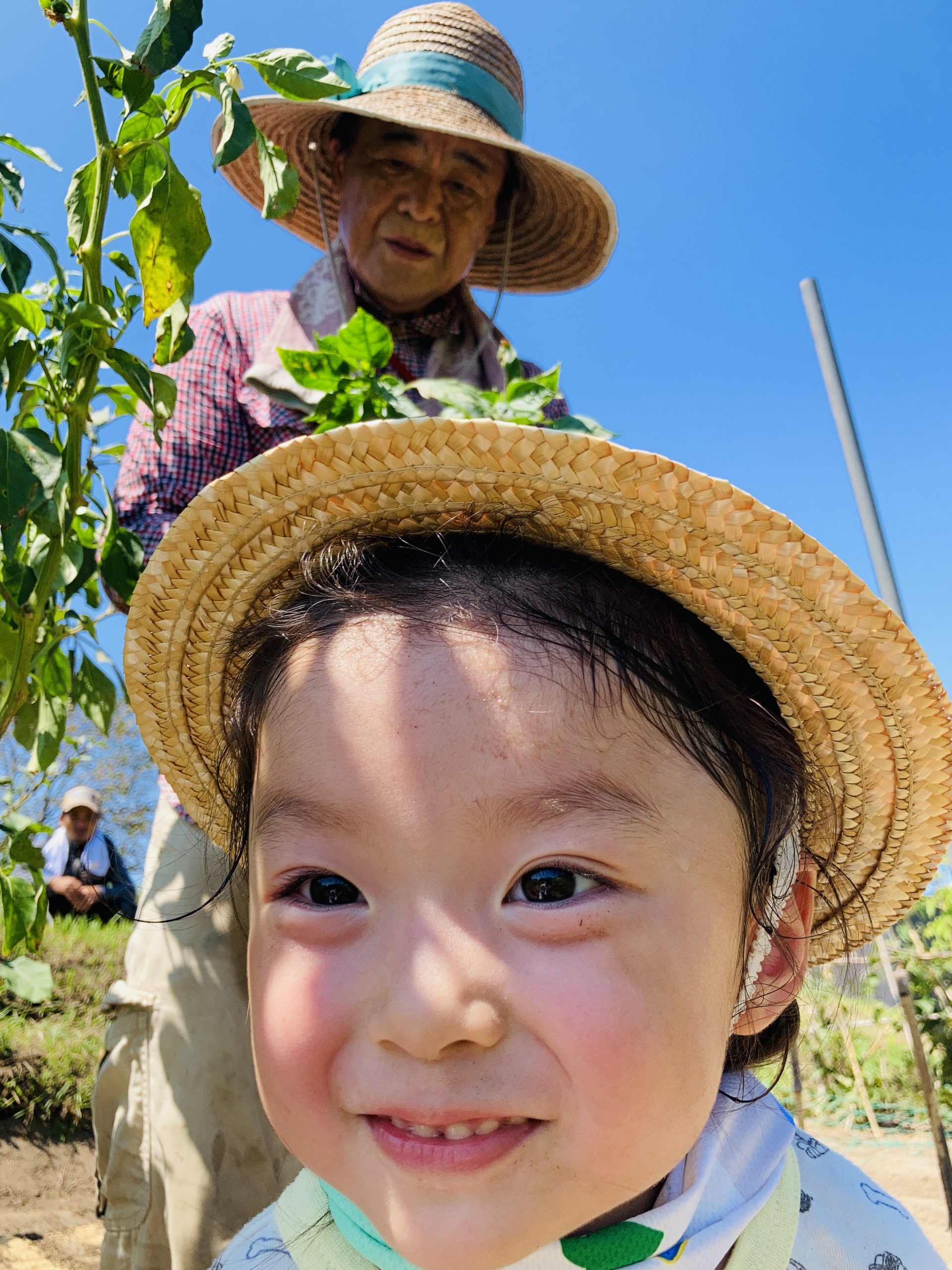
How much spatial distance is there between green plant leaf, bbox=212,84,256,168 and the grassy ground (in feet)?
10.4

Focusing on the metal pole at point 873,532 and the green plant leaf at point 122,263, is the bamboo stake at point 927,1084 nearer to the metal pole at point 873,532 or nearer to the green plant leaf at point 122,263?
the metal pole at point 873,532

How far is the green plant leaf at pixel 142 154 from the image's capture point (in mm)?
1303

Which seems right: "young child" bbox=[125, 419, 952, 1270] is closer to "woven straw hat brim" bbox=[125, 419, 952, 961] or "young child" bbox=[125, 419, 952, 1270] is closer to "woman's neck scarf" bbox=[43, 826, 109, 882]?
"woven straw hat brim" bbox=[125, 419, 952, 961]

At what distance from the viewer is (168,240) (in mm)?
1342

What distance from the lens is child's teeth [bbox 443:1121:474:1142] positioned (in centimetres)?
87

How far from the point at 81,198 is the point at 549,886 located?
104cm

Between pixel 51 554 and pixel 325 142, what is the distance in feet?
4.95

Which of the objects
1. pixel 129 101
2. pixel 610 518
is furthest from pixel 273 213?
pixel 610 518

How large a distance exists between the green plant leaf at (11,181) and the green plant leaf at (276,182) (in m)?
0.33

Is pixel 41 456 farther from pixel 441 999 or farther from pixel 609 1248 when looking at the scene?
pixel 609 1248

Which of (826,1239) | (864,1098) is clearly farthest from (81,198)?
(864,1098)

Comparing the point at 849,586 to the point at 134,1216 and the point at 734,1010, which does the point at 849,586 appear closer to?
the point at 734,1010

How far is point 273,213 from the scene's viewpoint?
1.43 metres

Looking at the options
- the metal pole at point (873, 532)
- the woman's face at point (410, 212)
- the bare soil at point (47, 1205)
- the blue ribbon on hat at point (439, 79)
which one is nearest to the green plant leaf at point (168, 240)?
the woman's face at point (410, 212)
